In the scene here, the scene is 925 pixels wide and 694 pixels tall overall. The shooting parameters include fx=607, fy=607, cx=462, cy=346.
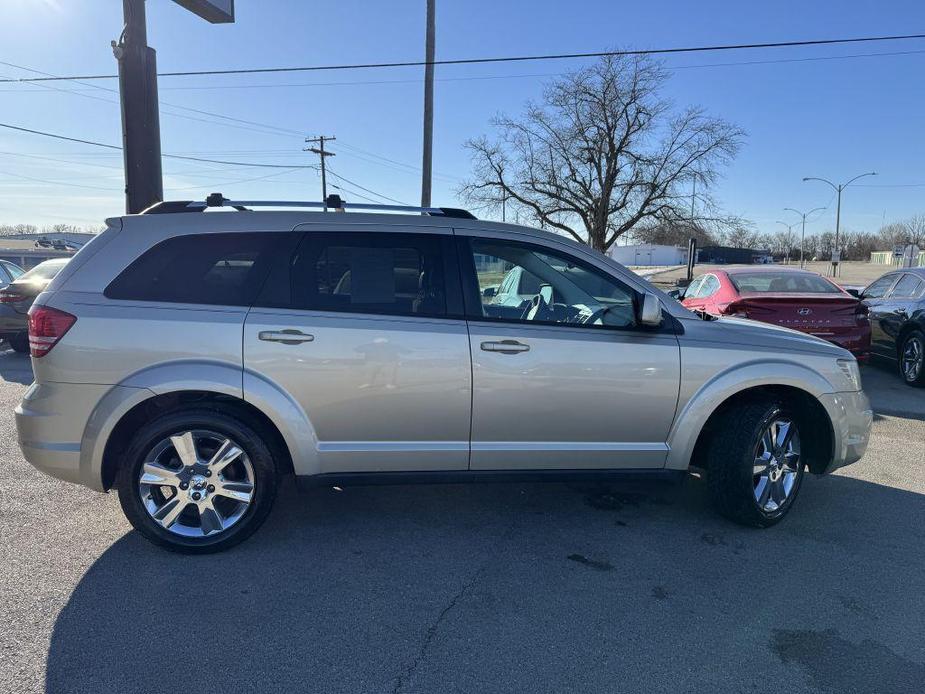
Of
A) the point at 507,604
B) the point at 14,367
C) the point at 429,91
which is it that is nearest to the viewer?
the point at 507,604

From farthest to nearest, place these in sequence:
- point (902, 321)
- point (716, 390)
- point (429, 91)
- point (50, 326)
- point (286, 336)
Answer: point (429, 91) → point (902, 321) → point (716, 390) → point (286, 336) → point (50, 326)

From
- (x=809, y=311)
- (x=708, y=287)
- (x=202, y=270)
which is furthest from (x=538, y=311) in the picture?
(x=708, y=287)

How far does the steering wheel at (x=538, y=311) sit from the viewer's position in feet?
11.9

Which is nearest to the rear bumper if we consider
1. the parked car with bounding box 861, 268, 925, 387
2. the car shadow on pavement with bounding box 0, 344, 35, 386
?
the car shadow on pavement with bounding box 0, 344, 35, 386

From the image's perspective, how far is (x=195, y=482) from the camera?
11.0 feet

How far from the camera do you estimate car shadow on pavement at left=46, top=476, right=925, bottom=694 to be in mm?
2490

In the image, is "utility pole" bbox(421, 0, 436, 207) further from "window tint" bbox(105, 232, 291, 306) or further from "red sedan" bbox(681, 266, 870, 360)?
"window tint" bbox(105, 232, 291, 306)

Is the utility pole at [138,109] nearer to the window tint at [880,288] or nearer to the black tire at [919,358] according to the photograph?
the black tire at [919,358]

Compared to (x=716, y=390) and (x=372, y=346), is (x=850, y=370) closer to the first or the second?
Answer: (x=716, y=390)

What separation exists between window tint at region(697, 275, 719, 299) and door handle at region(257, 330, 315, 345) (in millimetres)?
6621

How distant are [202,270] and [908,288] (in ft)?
31.4

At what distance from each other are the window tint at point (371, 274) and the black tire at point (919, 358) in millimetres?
7690

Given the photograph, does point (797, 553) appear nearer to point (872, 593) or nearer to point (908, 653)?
point (872, 593)

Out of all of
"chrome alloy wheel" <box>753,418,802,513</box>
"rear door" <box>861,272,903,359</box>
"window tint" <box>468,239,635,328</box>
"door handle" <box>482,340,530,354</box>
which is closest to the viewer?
"door handle" <box>482,340,530,354</box>
